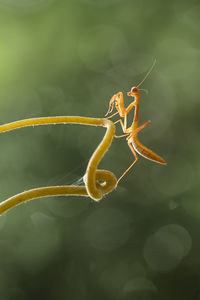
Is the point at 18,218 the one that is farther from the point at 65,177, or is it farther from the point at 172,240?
the point at 172,240

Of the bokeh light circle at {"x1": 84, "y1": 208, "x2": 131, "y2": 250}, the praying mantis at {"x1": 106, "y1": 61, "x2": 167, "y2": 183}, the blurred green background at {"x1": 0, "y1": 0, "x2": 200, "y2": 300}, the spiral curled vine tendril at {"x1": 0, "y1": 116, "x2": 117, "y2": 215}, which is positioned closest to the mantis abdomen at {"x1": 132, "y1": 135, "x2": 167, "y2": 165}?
the praying mantis at {"x1": 106, "y1": 61, "x2": 167, "y2": 183}

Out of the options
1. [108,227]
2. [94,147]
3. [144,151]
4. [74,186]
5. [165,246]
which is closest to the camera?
[74,186]

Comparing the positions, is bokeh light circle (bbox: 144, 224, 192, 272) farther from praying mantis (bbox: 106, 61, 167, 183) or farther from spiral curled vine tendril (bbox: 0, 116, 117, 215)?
spiral curled vine tendril (bbox: 0, 116, 117, 215)

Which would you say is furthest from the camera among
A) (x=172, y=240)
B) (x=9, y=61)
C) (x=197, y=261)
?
(x=172, y=240)

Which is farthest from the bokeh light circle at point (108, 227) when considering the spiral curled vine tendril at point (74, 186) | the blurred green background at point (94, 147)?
the spiral curled vine tendril at point (74, 186)

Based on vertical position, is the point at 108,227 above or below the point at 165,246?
above

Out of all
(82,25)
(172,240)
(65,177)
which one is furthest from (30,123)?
(172,240)

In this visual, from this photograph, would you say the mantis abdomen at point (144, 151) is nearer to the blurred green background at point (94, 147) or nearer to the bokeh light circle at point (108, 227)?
the blurred green background at point (94, 147)

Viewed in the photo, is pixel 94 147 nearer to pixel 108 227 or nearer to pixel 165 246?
pixel 108 227

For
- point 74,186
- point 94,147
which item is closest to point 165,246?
point 94,147
